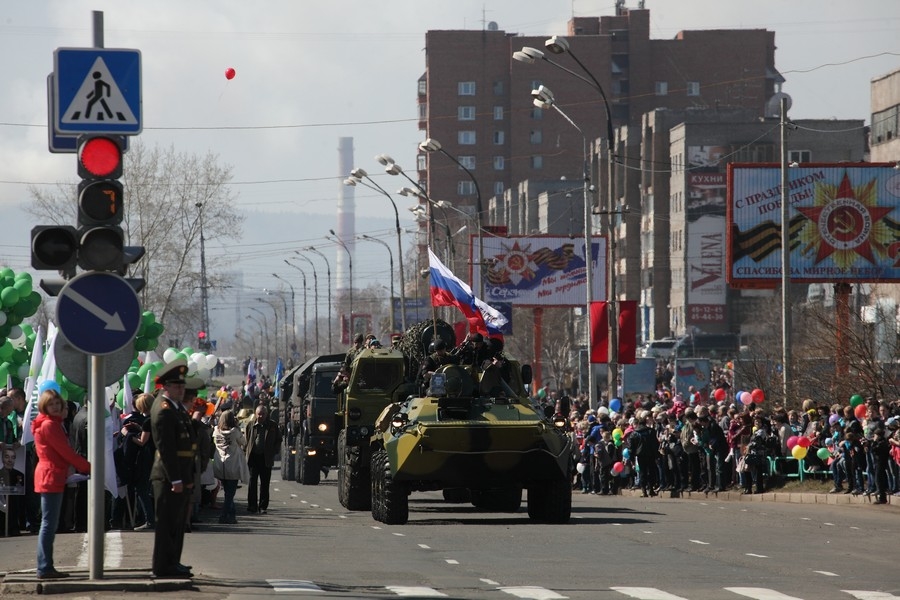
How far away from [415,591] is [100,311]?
135 inches

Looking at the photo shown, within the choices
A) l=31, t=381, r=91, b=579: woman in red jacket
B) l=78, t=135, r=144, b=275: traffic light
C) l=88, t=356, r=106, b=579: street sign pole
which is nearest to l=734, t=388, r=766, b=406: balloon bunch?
l=31, t=381, r=91, b=579: woman in red jacket

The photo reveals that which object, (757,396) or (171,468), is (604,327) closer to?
(757,396)

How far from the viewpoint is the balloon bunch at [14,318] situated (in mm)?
27062

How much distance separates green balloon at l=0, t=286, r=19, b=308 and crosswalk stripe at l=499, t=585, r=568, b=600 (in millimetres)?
15574

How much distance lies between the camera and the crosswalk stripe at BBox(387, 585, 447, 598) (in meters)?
13.1

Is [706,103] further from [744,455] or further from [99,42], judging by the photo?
[99,42]

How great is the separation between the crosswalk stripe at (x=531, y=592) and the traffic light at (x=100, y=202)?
13.1 ft

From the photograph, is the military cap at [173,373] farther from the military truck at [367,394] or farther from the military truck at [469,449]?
the military truck at [367,394]

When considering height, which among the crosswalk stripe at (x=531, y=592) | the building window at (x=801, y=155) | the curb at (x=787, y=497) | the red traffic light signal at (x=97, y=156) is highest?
the building window at (x=801, y=155)

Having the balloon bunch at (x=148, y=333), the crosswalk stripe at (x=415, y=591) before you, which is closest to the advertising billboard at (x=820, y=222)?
the balloon bunch at (x=148, y=333)

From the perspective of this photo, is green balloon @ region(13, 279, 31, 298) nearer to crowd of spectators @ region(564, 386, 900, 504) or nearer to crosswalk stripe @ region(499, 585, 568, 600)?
crowd of spectators @ region(564, 386, 900, 504)

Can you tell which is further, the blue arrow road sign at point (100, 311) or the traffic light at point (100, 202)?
the traffic light at point (100, 202)

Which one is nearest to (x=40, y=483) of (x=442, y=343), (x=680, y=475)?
(x=442, y=343)

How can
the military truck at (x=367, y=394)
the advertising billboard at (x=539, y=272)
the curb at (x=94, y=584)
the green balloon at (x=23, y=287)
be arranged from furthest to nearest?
the advertising billboard at (x=539, y=272) → the green balloon at (x=23, y=287) → the military truck at (x=367, y=394) → the curb at (x=94, y=584)
